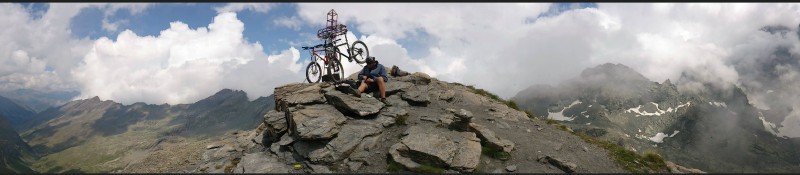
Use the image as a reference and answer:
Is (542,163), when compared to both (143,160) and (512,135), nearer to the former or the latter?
(512,135)

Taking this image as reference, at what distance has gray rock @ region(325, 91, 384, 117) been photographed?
20312 millimetres

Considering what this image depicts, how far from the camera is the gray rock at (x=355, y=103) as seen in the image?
2031 centimetres

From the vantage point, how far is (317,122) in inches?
745

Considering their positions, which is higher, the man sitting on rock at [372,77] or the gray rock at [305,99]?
the man sitting on rock at [372,77]

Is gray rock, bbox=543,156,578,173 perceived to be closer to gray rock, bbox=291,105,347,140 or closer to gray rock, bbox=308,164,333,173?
gray rock, bbox=308,164,333,173

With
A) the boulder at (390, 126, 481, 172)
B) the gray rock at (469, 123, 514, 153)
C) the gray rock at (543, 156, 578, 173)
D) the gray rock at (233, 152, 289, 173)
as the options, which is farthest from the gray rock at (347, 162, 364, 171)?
the gray rock at (543, 156, 578, 173)

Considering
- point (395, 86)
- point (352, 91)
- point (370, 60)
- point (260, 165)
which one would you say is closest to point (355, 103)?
point (352, 91)

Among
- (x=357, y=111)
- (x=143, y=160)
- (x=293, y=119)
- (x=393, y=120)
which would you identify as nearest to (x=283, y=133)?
(x=293, y=119)

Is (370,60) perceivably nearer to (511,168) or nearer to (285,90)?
(285,90)

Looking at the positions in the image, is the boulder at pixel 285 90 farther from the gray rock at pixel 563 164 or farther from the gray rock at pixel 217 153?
the gray rock at pixel 563 164

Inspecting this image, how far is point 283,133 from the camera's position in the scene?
2111 cm

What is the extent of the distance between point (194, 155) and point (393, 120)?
11.0 metres

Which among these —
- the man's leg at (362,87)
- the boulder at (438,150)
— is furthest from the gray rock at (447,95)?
the boulder at (438,150)

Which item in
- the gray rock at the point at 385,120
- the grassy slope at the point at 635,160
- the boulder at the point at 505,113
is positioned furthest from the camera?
the boulder at the point at 505,113
